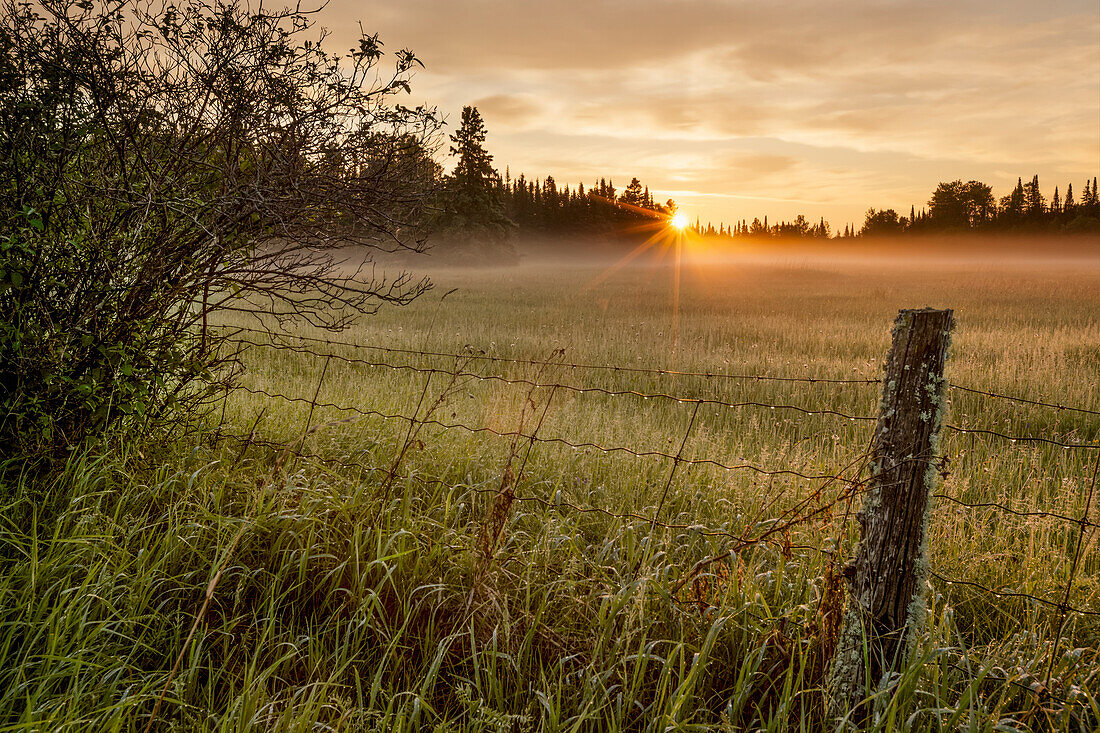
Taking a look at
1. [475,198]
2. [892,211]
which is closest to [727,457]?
[475,198]

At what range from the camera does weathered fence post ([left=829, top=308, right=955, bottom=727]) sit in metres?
2.15

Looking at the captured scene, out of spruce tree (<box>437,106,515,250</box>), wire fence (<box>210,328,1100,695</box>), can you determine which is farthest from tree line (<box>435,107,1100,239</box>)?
wire fence (<box>210,328,1100,695</box>)

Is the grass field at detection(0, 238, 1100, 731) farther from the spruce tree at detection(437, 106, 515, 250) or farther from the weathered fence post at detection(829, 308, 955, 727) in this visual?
the spruce tree at detection(437, 106, 515, 250)

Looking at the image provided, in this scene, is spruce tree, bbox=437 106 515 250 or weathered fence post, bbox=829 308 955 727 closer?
weathered fence post, bbox=829 308 955 727

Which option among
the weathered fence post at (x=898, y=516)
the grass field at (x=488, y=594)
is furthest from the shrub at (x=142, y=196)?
the weathered fence post at (x=898, y=516)

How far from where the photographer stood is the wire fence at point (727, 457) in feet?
9.34

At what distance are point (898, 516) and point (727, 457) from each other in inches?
121

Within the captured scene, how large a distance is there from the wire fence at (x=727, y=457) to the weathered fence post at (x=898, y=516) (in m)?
0.11

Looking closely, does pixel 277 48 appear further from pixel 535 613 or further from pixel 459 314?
pixel 459 314

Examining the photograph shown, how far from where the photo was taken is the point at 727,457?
523cm

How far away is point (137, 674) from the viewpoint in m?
2.44

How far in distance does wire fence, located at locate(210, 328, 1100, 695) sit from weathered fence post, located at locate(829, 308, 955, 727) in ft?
0.34

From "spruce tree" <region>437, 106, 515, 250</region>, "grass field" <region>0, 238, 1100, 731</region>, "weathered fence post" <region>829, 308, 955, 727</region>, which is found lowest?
"grass field" <region>0, 238, 1100, 731</region>

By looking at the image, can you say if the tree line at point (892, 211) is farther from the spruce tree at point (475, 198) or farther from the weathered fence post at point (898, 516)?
the weathered fence post at point (898, 516)
